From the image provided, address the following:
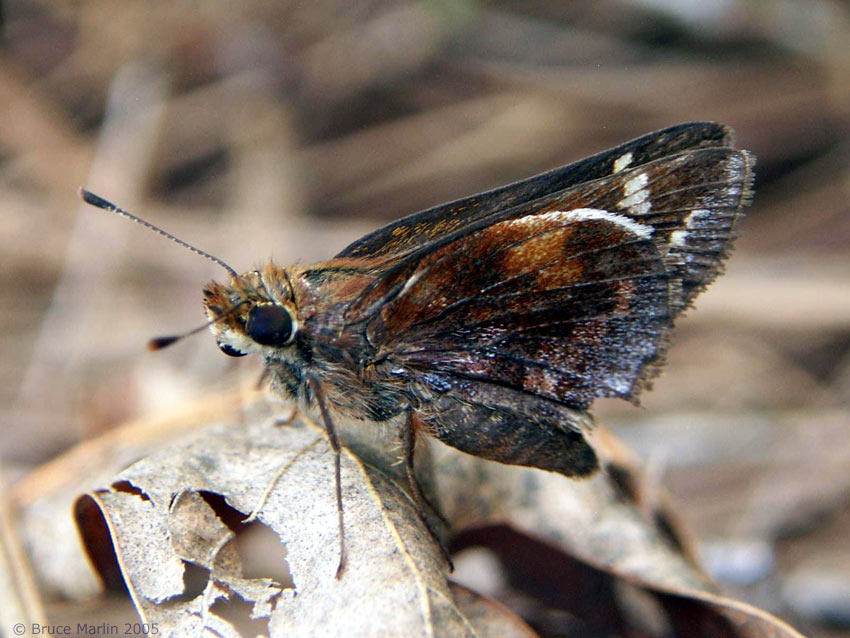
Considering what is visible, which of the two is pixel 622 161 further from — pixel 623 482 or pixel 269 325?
pixel 269 325

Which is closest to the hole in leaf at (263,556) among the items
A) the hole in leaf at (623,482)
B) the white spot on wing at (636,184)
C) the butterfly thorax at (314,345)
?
the butterfly thorax at (314,345)

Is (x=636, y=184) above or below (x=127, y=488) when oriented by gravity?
above

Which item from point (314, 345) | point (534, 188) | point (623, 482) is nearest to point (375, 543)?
point (314, 345)

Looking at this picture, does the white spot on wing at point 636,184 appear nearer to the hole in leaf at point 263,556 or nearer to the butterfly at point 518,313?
the butterfly at point 518,313

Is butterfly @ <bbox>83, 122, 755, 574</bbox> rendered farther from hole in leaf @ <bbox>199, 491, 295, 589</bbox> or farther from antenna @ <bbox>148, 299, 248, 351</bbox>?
hole in leaf @ <bbox>199, 491, 295, 589</bbox>

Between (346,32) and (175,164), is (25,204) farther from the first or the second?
(346,32)

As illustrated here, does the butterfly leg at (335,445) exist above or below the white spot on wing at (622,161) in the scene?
below

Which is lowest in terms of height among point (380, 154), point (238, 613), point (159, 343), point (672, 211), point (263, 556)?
point (238, 613)
